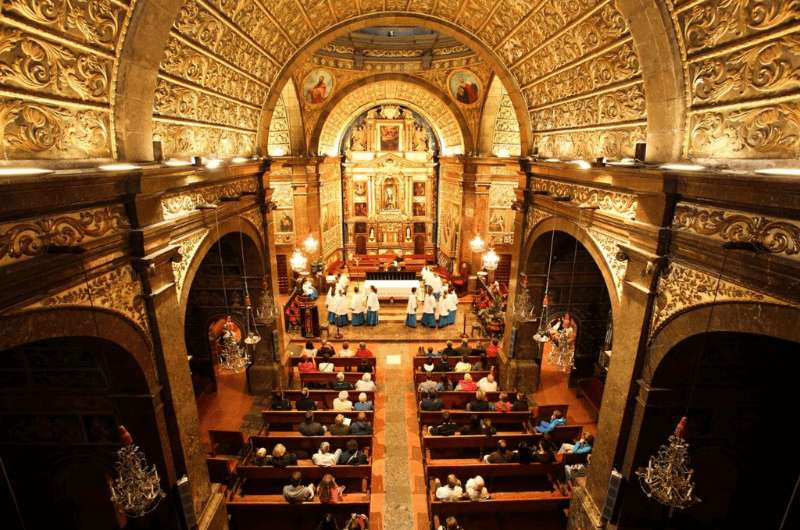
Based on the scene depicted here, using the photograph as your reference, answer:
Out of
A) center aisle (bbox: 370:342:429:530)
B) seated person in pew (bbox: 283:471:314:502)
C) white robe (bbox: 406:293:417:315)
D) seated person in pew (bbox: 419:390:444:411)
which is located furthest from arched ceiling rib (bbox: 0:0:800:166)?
white robe (bbox: 406:293:417:315)

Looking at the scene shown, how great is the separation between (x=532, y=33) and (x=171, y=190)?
734 centimetres

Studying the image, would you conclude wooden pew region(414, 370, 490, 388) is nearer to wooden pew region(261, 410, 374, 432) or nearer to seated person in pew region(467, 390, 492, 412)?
seated person in pew region(467, 390, 492, 412)

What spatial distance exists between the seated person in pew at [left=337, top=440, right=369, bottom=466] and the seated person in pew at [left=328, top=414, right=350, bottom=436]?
47 centimetres

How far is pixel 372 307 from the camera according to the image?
16047 mm

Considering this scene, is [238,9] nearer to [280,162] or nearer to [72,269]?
[72,269]

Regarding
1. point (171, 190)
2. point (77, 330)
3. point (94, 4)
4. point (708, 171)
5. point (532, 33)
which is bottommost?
point (77, 330)

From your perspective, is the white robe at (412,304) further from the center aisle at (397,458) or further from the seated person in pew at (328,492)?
the seated person in pew at (328,492)

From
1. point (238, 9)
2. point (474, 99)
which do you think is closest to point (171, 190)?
point (238, 9)

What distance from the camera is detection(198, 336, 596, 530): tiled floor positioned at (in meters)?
8.07

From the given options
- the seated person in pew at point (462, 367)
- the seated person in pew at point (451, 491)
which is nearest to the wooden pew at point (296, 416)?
the seated person in pew at point (451, 491)

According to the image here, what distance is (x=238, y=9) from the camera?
7.08 m

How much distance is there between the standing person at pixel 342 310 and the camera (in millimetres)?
15883

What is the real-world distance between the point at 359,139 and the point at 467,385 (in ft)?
57.0

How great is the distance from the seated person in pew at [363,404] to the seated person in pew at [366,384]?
0.48 metres
